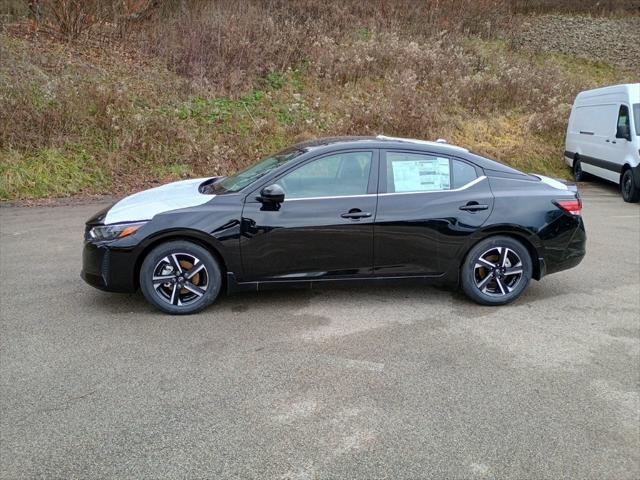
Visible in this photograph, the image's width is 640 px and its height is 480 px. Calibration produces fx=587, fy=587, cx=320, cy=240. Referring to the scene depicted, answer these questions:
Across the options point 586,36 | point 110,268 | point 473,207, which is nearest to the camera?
point 110,268

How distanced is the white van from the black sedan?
721 centimetres

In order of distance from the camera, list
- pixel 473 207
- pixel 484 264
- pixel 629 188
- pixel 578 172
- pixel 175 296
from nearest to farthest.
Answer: pixel 175 296
pixel 473 207
pixel 484 264
pixel 629 188
pixel 578 172

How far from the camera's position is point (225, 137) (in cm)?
1330

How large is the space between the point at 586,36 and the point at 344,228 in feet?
70.3

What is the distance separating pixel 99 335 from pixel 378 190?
104 inches

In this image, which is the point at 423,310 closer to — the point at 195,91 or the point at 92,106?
the point at 92,106

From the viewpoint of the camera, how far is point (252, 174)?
5.47m

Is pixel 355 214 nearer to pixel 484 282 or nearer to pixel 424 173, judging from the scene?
pixel 424 173

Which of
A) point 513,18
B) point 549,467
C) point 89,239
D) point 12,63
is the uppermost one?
point 513,18

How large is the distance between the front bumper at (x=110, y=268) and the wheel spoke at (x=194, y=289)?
45 cm

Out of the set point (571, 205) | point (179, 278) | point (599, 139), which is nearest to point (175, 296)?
point (179, 278)

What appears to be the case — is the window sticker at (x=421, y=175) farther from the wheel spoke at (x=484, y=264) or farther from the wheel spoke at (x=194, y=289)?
the wheel spoke at (x=194, y=289)

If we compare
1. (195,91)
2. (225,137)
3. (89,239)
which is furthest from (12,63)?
(89,239)

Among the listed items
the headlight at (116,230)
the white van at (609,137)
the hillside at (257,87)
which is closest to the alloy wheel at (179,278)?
the headlight at (116,230)
